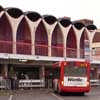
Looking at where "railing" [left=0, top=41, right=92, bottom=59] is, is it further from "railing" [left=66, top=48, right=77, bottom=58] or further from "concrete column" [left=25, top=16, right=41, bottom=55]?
"concrete column" [left=25, top=16, right=41, bottom=55]

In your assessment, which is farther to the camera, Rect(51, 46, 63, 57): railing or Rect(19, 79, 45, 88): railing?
Rect(51, 46, 63, 57): railing

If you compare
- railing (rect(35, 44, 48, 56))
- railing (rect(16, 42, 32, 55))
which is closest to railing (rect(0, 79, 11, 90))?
railing (rect(16, 42, 32, 55))

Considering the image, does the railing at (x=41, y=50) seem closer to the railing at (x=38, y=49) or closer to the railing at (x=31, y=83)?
the railing at (x=38, y=49)

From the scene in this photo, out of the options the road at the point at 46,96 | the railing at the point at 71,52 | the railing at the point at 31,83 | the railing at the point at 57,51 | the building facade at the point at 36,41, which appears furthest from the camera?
the railing at the point at 71,52

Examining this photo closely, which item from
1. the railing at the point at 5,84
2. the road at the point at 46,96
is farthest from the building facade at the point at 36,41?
the road at the point at 46,96

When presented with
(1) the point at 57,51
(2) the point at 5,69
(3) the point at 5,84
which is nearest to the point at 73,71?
(3) the point at 5,84

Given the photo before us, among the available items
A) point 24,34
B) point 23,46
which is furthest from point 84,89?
point 24,34

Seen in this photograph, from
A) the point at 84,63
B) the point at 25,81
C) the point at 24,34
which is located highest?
the point at 24,34

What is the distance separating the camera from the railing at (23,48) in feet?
123

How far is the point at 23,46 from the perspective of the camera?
3816 cm

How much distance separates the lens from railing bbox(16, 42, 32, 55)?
123 ft

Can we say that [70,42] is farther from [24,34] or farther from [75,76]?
[75,76]

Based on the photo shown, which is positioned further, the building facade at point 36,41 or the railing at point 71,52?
the railing at point 71,52

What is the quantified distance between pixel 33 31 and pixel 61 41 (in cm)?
530
